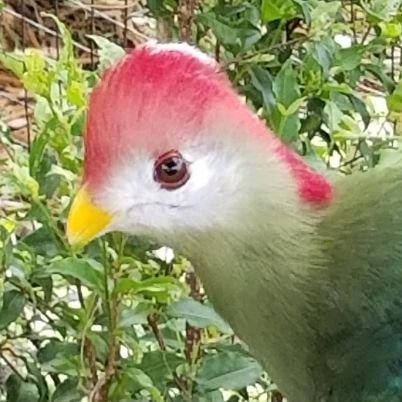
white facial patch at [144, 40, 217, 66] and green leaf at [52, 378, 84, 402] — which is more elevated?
white facial patch at [144, 40, 217, 66]

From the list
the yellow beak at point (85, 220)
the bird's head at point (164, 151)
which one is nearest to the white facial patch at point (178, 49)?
the bird's head at point (164, 151)

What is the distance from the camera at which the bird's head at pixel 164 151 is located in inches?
34.5

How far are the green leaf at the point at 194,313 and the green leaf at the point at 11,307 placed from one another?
0.13m

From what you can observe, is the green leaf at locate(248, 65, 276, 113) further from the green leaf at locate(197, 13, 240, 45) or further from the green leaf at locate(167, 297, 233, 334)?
the green leaf at locate(167, 297, 233, 334)

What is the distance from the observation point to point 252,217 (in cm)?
93

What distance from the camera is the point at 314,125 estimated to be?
4.17 ft

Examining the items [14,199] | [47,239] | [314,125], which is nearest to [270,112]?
[314,125]

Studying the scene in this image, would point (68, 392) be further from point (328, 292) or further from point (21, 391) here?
point (328, 292)

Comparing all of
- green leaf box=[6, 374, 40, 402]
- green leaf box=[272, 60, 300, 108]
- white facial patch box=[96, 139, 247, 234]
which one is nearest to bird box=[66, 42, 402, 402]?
white facial patch box=[96, 139, 247, 234]

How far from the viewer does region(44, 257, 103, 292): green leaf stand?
100cm

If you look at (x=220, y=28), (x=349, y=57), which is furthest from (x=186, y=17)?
(x=349, y=57)

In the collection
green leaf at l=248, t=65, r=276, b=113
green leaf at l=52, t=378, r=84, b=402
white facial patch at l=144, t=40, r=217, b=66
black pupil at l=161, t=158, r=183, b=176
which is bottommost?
green leaf at l=52, t=378, r=84, b=402

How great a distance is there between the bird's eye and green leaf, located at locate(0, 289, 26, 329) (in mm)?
277

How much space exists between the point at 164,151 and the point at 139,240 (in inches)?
8.8
